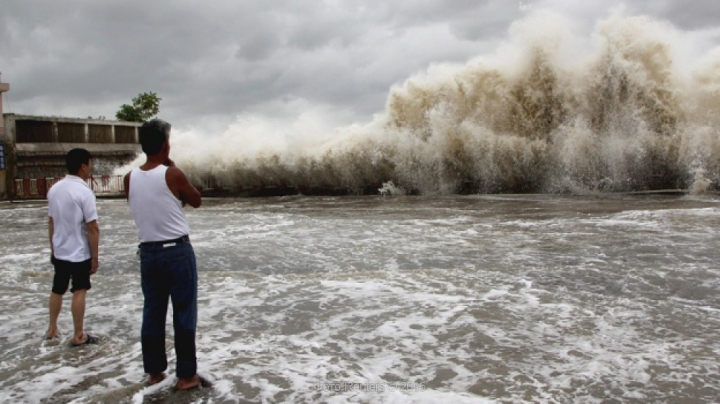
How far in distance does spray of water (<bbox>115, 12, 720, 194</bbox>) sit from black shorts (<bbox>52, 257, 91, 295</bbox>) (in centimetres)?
1585

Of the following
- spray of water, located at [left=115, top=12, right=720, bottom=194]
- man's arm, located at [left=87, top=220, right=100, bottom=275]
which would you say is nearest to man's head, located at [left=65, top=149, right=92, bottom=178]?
man's arm, located at [left=87, top=220, right=100, bottom=275]

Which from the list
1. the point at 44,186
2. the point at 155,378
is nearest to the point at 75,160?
Result: the point at 155,378

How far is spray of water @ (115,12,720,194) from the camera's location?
1683 centimetres

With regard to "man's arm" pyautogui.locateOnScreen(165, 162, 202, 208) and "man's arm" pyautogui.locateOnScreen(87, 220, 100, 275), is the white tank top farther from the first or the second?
"man's arm" pyautogui.locateOnScreen(87, 220, 100, 275)

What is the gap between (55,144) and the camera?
3466 centimetres

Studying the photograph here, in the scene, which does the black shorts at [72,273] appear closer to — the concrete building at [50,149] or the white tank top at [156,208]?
the white tank top at [156,208]

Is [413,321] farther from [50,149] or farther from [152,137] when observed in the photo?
[50,149]

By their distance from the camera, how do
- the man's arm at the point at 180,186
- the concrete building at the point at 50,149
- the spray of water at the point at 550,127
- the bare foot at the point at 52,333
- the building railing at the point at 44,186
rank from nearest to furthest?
the man's arm at the point at 180,186
the bare foot at the point at 52,333
the spray of water at the point at 550,127
the building railing at the point at 44,186
the concrete building at the point at 50,149

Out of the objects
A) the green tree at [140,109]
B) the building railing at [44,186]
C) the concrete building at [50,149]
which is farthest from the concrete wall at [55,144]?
the green tree at [140,109]

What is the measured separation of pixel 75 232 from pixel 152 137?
133cm

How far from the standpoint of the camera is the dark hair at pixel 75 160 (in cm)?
415

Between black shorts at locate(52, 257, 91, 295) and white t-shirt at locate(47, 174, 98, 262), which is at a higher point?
white t-shirt at locate(47, 174, 98, 262)

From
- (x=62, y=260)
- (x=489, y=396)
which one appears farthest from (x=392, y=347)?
(x=62, y=260)

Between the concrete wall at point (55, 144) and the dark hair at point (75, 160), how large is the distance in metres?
28.2
